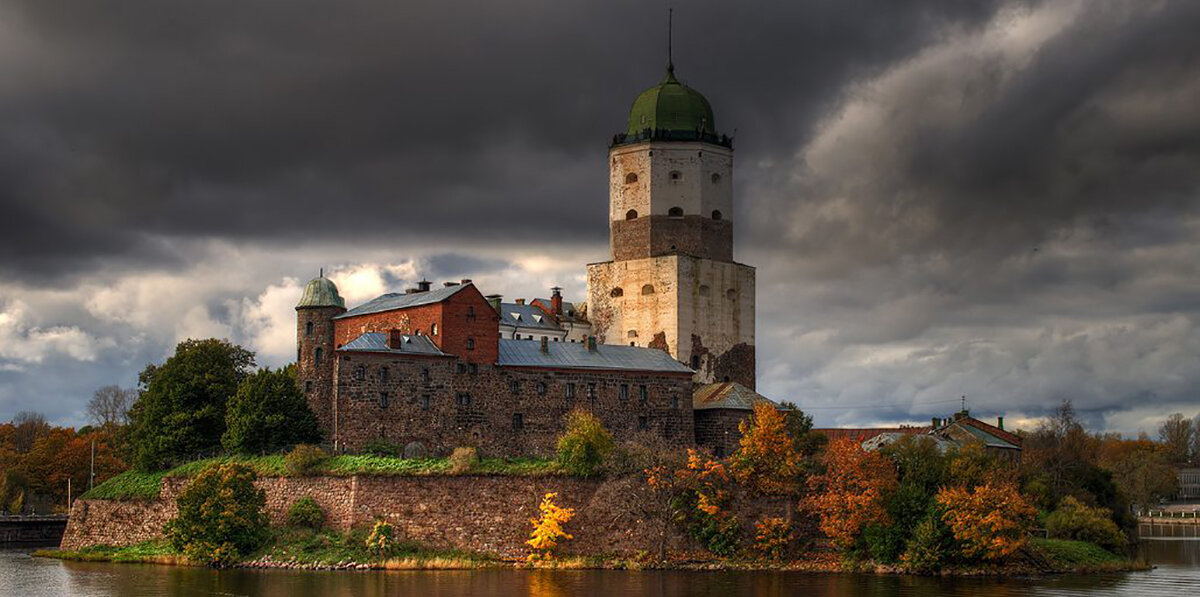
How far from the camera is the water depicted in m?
49.5

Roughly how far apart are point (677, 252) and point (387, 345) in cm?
2356

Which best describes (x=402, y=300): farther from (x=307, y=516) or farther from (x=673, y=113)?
(x=673, y=113)

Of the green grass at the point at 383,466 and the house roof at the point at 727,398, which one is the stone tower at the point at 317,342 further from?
the house roof at the point at 727,398

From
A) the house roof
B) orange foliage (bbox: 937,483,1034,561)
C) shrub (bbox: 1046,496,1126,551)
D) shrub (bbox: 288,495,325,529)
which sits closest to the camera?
orange foliage (bbox: 937,483,1034,561)

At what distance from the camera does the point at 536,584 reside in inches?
2041

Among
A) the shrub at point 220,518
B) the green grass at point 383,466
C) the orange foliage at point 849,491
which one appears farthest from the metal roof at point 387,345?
the orange foliage at point 849,491

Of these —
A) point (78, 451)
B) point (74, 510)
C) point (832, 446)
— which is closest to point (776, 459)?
point (832, 446)

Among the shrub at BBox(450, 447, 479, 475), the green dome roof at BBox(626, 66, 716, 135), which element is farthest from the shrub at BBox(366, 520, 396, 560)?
the green dome roof at BBox(626, 66, 716, 135)

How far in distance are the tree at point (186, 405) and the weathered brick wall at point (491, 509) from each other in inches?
332

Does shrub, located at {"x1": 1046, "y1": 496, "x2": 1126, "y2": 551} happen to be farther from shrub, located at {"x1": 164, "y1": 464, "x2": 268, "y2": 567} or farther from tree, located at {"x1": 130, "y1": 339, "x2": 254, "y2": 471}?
tree, located at {"x1": 130, "y1": 339, "x2": 254, "y2": 471}

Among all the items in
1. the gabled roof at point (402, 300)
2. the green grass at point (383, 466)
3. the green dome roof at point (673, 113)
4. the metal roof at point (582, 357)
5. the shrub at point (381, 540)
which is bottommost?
the shrub at point (381, 540)

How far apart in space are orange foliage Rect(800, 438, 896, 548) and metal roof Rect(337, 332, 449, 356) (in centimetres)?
1823

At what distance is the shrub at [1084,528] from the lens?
65.2 meters

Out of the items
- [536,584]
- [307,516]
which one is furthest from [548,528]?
[307,516]
